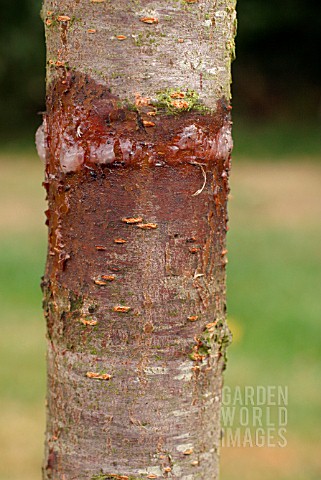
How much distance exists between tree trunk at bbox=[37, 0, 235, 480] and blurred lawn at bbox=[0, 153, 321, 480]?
2.44m

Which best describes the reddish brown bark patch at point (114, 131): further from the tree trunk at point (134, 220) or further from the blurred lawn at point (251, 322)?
the blurred lawn at point (251, 322)

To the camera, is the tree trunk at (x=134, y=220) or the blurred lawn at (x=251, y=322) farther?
the blurred lawn at (x=251, y=322)

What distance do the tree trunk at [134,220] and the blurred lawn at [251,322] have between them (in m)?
2.44

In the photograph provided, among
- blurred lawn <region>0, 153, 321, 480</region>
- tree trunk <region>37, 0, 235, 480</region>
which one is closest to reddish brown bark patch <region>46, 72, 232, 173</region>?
tree trunk <region>37, 0, 235, 480</region>

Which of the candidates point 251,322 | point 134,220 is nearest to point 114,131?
point 134,220

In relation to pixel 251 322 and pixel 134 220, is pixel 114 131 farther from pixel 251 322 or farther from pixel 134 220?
pixel 251 322

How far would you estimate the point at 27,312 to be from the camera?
5820mm

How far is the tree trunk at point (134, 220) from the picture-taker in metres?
1.32

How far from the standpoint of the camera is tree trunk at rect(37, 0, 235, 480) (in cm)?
132

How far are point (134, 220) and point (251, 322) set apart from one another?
436 cm

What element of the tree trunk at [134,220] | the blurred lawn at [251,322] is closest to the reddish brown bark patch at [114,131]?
the tree trunk at [134,220]

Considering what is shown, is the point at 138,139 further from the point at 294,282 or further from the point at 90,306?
the point at 294,282

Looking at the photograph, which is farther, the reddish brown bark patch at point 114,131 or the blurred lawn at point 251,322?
the blurred lawn at point 251,322

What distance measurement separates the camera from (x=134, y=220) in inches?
53.1
